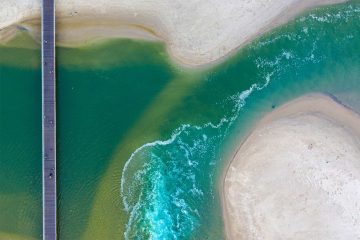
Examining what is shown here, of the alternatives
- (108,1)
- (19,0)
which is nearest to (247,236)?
(108,1)

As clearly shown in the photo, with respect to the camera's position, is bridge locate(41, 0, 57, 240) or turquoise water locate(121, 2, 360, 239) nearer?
bridge locate(41, 0, 57, 240)

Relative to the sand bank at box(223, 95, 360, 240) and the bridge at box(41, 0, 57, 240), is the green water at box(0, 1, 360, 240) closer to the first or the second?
the bridge at box(41, 0, 57, 240)

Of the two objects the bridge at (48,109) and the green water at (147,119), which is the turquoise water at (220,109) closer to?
the green water at (147,119)

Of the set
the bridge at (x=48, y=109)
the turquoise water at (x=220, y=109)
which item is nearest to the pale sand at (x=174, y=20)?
the bridge at (x=48, y=109)

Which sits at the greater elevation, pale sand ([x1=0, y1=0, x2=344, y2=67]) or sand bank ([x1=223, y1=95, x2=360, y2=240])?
pale sand ([x1=0, y1=0, x2=344, y2=67])

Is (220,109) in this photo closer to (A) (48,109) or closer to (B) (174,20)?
(B) (174,20)

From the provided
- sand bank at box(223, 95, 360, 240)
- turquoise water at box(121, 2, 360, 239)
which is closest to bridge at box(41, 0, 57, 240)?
turquoise water at box(121, 2, 360, 239)

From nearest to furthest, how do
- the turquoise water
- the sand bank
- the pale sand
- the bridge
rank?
the sand bank, the bridge, the pale sand, the turquoise water
